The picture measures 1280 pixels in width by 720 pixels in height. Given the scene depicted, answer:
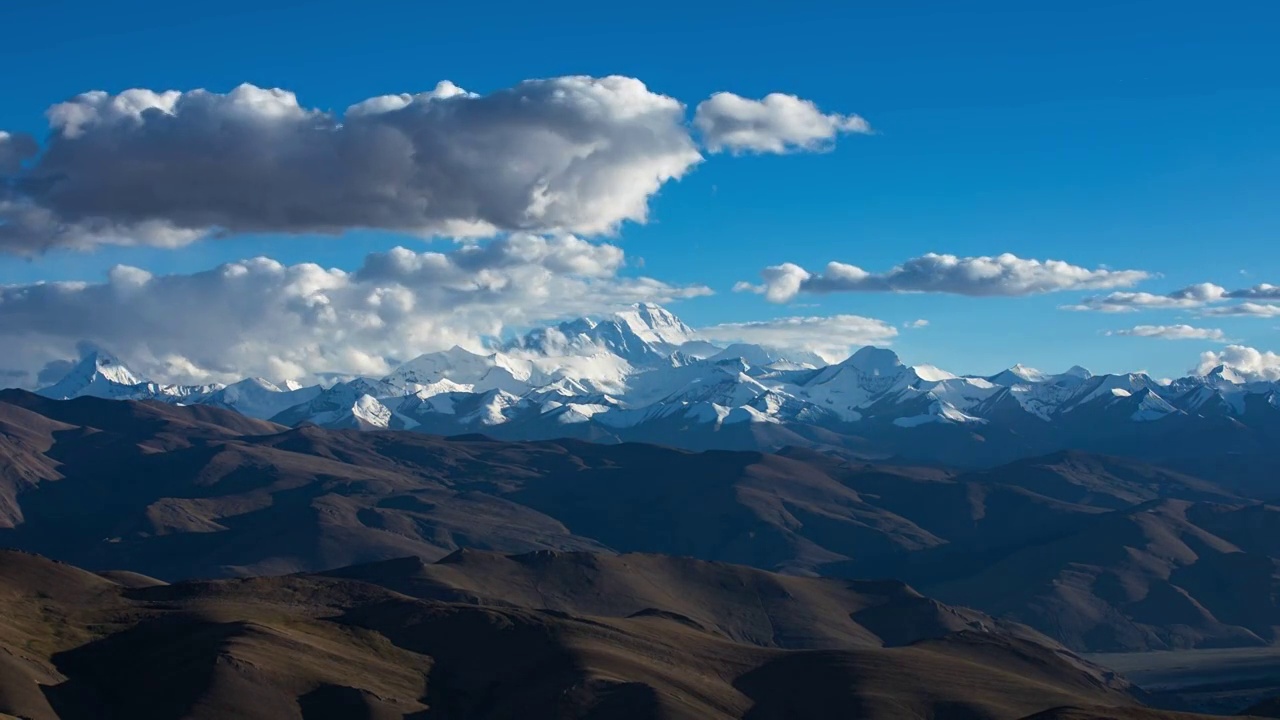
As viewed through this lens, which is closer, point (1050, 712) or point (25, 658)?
point (25, 658)

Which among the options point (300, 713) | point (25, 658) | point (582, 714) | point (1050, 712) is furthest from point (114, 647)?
point (1050, 712)

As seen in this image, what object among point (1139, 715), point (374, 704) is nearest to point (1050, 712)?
point (1139, 715)

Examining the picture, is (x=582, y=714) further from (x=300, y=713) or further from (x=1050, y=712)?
(x=1050, y=712)

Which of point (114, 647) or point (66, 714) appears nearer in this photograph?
point (66, 714)

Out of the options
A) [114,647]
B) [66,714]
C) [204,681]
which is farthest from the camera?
[114,647]

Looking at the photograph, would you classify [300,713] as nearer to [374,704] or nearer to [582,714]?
[374,704]

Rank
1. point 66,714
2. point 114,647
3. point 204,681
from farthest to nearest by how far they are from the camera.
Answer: point 114,647
point 204,681
point 66,714

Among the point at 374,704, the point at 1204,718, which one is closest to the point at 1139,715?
the point at 1204,718

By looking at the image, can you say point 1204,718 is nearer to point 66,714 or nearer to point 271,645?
point 271,645
